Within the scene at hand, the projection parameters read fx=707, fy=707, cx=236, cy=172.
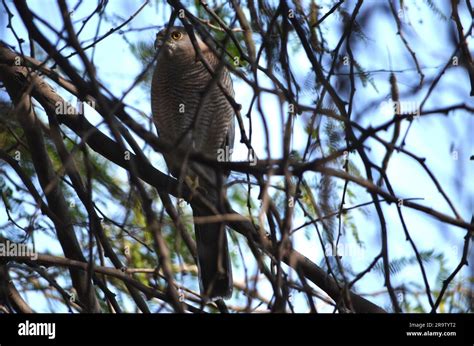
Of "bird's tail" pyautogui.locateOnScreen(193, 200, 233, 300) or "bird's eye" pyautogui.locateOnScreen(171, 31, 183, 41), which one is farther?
"bird's eye" pyautogui.locateOnScreen(171, 31, 183, 41)

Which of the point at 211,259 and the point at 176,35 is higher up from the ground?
the point at 176,35

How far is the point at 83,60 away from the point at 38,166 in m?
1.27

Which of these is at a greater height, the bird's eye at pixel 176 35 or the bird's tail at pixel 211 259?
the bird's eye at pixel 176 35

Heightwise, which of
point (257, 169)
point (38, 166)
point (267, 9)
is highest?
point (267, 9)

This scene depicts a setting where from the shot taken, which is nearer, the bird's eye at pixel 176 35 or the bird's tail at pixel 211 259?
the bird's tail at pixel 211 259

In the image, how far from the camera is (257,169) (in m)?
2.04

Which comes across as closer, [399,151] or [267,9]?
Result: [399,151]

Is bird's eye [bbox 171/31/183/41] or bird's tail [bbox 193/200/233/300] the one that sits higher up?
bird's eye [bbox 171/31/183/41]

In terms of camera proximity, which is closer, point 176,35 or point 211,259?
point 211,259
